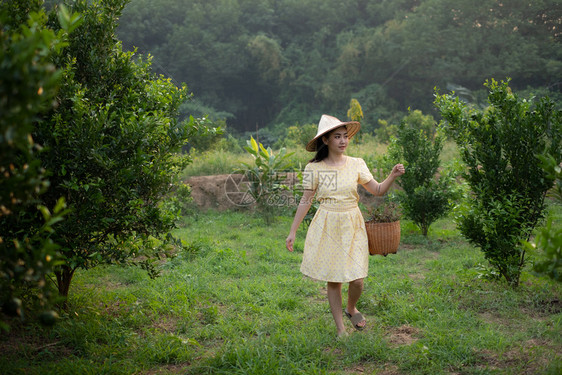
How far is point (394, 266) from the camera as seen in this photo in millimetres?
5793

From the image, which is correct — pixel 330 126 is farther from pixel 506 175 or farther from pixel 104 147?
pixel 506 175

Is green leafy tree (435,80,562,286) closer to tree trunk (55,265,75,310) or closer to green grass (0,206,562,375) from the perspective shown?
green grass (0,206,562,375)

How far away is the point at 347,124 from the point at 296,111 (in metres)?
30.7

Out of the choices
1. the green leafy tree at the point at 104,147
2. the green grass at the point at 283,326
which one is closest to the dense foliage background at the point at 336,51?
the green grass at the point at 283,326

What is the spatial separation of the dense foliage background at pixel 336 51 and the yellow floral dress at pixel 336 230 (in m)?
24.8

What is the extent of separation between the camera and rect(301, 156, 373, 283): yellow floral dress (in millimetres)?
3484

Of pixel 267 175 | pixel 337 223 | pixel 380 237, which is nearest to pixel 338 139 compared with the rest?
pixel 337 223

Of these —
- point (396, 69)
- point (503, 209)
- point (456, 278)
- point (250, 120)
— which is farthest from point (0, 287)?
point (250, 120)

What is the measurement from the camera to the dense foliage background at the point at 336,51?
2712 cm

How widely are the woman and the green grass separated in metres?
0.42

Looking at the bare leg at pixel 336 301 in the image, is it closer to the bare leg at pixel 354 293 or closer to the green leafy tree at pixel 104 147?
the bare leg at pixel 354 293

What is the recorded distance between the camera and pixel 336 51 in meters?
34.5

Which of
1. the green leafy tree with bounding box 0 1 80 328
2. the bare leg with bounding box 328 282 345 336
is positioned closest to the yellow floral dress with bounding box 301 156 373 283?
the bare leg with bounding box 328 282 345 336

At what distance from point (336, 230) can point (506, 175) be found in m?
2.19
